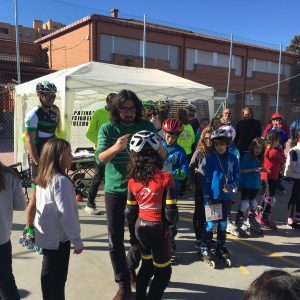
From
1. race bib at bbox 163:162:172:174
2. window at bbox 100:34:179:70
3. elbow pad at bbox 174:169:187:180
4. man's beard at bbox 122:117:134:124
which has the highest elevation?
window at bbox 100:34:179:70

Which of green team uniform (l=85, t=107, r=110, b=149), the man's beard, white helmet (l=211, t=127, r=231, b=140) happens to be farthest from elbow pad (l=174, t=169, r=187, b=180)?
green team uniform (l=85, t=107, r=110, b=149)

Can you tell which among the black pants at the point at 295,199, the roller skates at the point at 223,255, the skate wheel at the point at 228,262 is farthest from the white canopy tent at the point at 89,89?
the black pants at the point at 295,199

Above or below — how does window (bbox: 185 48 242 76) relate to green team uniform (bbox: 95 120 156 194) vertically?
above

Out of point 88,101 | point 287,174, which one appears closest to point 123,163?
point 287,174

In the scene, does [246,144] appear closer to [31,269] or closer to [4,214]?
[31,269]

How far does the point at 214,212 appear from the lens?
4.32 meters

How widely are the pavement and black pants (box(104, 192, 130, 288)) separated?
0.30 meters

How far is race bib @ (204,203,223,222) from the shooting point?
4.31m

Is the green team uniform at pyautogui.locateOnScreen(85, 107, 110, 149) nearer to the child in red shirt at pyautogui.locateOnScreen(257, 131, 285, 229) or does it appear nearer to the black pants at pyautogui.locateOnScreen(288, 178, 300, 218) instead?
the child in red shirt at pyautogui.locateOnScreen(257, 131, 285, 229)

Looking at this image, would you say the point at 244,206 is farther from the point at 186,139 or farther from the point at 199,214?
the point at 186,139

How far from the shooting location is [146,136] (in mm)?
2996

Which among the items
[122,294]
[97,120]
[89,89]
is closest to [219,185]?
[122,294]

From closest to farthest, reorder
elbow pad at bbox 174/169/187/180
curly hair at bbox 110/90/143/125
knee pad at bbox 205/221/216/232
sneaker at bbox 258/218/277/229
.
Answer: curly hair at bbox 110/90/143/125, elbow pad at bbox 174/169/187/180, knee pad at bbox 205/221/216/232, sneaker at bbox 258/218/277/229

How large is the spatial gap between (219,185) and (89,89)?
434cm
